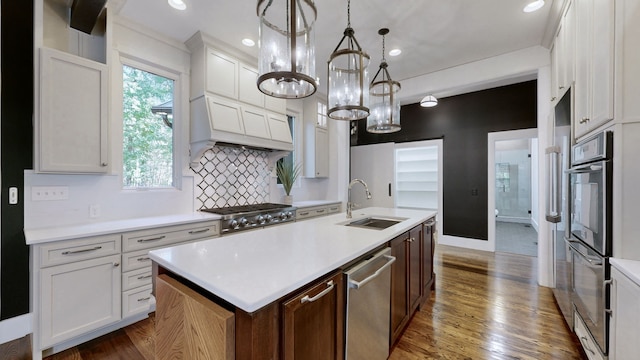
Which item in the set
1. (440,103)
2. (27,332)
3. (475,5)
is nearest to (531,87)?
(440,103)

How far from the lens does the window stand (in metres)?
2.69

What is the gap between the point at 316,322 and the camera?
110 centimetres

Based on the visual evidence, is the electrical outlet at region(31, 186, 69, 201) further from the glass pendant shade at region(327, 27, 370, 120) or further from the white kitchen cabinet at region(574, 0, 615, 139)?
the white kitchen cabinet at region(574, 0, 615, 139)

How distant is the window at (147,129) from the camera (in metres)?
2.69

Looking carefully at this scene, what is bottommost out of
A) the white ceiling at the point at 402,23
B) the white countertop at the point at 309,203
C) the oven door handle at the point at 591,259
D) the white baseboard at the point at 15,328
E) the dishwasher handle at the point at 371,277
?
the white baseboard at the point at 15,328

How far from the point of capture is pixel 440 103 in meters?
4.84

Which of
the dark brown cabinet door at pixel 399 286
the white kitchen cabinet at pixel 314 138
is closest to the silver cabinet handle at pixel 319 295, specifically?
the dark brown cabinet door at pixel 399 286

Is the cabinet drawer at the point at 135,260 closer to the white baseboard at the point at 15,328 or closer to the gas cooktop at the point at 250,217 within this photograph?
the gas cooktop at the point at 250,217

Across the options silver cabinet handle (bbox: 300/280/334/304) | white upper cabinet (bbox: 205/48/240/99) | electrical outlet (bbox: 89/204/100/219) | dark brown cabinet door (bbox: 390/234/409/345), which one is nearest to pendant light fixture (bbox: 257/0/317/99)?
silver cabinet handle (bbox: 300/280/334/304)

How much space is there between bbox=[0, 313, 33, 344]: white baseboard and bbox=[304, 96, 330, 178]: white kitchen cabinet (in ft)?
11.9

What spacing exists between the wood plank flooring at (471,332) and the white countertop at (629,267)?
929 millimetres

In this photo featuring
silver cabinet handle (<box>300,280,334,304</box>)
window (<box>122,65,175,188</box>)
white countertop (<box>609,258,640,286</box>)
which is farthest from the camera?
window (<box>122,65,175,188</box>)

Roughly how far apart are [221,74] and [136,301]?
2481 mm

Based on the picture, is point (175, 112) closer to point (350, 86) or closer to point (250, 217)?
point (250, 217)
